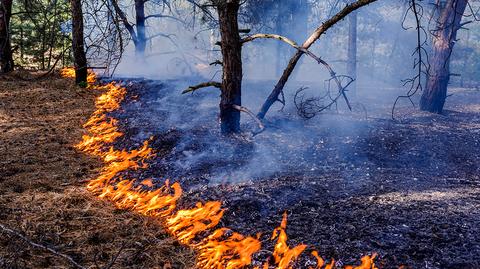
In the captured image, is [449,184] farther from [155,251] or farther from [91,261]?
[91,261]

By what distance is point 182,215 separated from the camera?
12.8ft

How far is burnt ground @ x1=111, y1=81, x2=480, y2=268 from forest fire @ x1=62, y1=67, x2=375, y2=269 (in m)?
0.12

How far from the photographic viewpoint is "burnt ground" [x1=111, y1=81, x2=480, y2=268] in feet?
10.7

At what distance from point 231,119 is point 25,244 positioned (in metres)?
3.87

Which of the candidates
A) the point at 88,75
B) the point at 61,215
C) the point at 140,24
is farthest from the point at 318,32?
the point at 140,24

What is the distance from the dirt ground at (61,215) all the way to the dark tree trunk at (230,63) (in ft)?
7.56

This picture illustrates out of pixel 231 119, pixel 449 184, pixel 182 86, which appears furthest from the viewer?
pixel 182 86

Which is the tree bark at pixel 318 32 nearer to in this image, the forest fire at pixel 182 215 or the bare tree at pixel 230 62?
the bare tree at pixel 230 62

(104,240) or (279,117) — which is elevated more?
(279,117)

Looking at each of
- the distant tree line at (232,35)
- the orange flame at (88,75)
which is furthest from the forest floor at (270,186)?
the orange flame at (88,75)

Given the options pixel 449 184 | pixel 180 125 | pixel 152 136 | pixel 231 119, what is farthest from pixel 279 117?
pixel 449 184

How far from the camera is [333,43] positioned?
115ft

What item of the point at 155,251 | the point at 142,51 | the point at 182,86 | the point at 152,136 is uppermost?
the point at 142,51

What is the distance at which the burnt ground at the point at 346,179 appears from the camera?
10.7 feet
